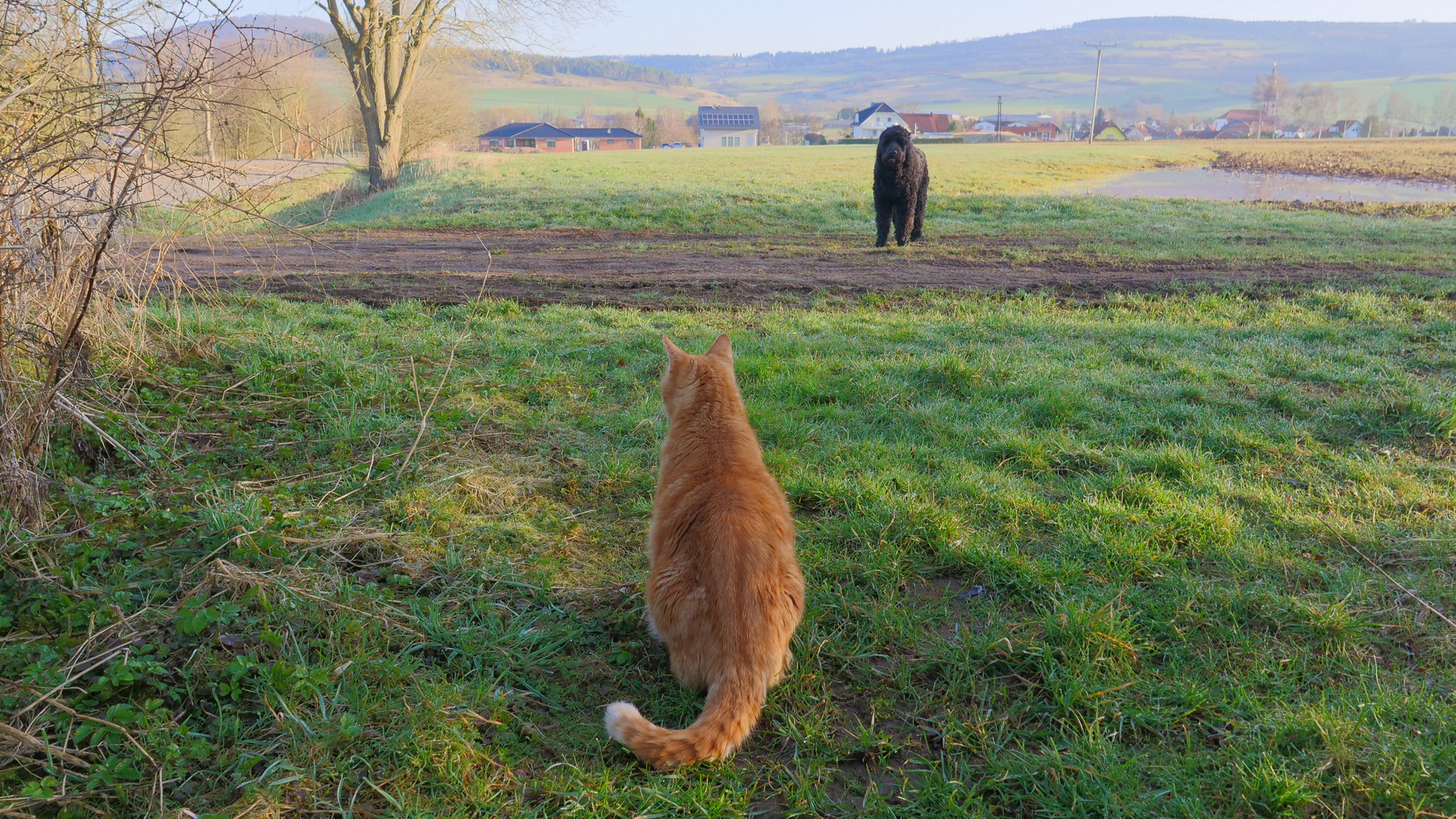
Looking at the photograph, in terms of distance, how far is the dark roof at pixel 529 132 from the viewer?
10062cm

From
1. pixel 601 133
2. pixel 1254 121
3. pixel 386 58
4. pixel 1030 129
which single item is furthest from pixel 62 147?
pixel 1254 121

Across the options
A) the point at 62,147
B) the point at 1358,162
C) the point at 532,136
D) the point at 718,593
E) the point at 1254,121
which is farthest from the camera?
the point at 1254,121

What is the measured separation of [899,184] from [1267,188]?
20.4 m

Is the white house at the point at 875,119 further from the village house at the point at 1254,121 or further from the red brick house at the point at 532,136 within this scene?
the village house at the point at 1254,121

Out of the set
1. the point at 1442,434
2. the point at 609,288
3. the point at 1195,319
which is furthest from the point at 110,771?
the point at 1195,319

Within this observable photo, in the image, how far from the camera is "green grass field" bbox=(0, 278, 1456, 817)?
2.45 metres

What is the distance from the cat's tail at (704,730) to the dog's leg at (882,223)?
11.1 meters

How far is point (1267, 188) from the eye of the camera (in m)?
25.0

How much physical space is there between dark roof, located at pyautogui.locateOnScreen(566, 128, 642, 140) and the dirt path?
314 feet

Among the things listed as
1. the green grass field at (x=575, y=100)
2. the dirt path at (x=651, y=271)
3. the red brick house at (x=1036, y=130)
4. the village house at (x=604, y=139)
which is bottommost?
the dirt path at (x=651, y=271)

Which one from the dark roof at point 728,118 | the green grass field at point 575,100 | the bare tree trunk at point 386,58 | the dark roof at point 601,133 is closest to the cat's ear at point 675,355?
the bare tree trunk at point 386,58

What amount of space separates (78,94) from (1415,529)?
6914mm

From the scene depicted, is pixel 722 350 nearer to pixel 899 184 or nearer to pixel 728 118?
pixel 899 184

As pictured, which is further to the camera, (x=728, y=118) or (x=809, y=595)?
(x=728, y=118)
